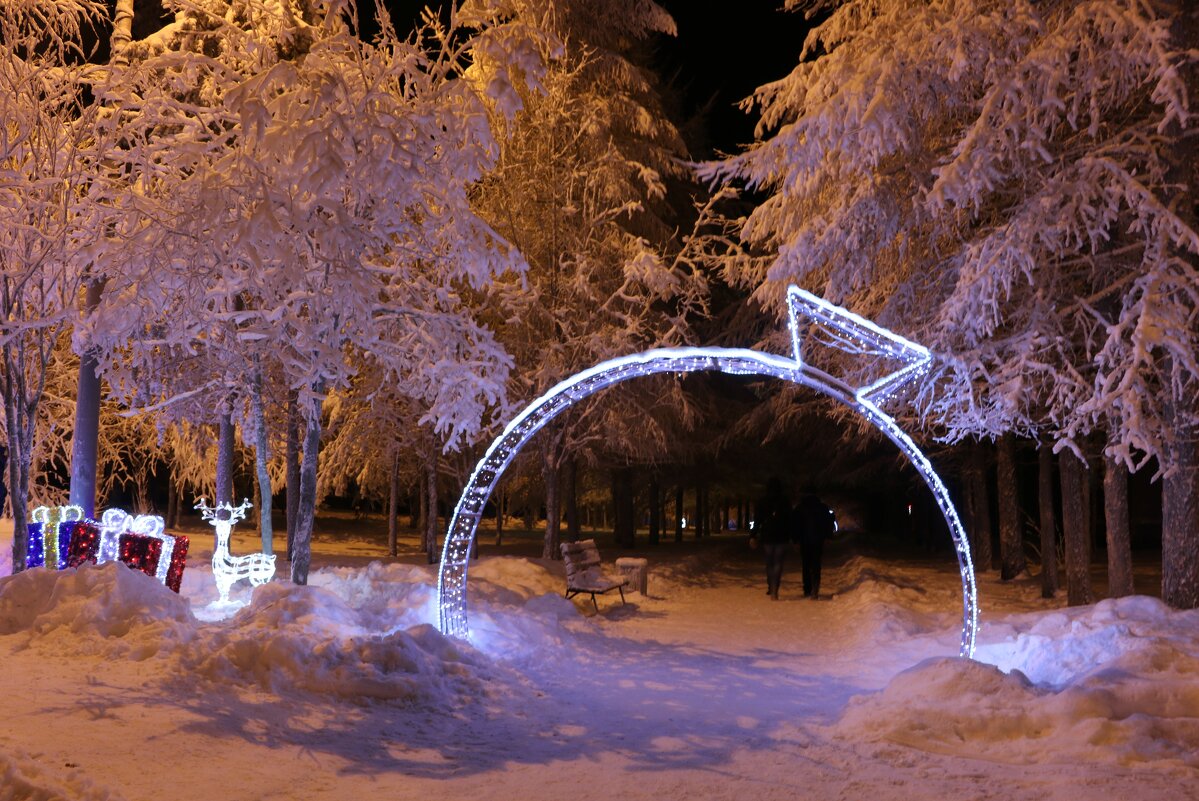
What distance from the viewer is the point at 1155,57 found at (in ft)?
28.5

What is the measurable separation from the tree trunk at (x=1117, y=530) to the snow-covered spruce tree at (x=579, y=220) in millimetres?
7204

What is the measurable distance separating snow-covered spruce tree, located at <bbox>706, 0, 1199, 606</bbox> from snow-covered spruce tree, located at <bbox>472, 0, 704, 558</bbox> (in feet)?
14.9

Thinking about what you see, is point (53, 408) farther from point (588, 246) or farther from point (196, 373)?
point (588, 246)

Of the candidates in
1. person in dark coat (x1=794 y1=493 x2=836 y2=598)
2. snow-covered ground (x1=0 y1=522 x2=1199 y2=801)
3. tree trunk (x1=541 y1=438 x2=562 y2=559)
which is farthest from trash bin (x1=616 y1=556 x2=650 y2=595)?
snow-covered ground (x1=0 y1=522 x2=1199 y2=801)

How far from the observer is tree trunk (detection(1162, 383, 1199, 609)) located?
31.7 ft

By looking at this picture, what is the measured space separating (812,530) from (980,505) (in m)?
7.46

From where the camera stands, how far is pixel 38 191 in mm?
10203

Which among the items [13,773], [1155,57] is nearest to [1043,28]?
[1155,57]

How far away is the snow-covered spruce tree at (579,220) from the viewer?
16.4 meters

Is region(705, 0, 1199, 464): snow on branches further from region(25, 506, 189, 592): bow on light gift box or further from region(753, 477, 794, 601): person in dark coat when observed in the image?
region(25, 506, 189, 592): bow on light gift box

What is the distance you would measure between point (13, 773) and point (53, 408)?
1860 centimetres

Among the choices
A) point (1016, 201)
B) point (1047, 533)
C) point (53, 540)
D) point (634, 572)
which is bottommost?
point (634, 572)

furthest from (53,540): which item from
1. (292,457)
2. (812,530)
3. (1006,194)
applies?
(1006,194)

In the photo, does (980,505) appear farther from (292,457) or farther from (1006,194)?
(292,457)
